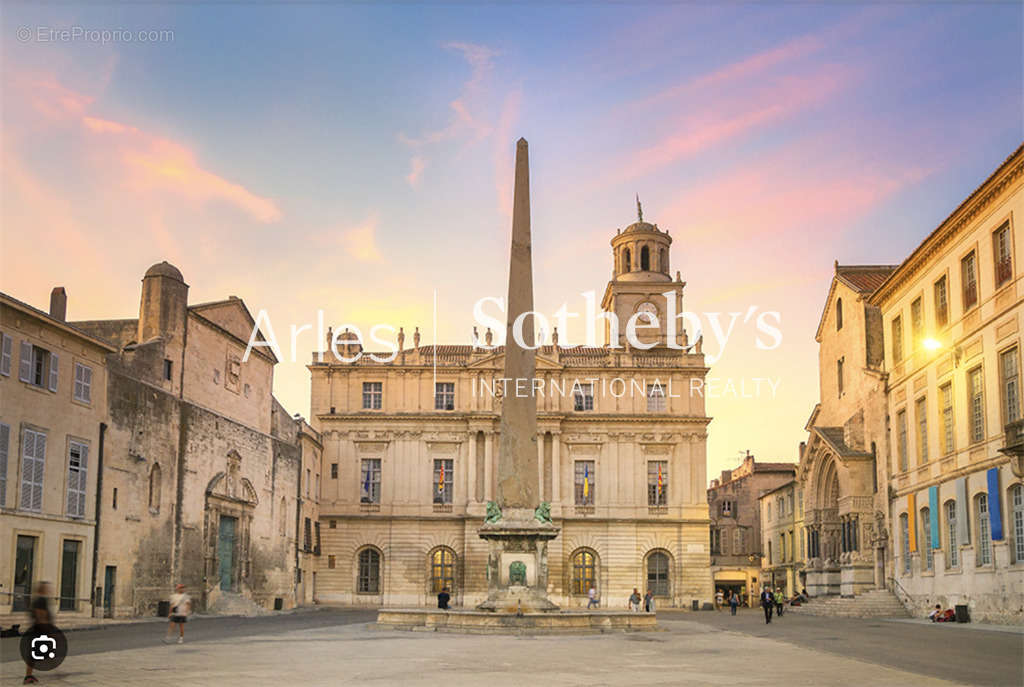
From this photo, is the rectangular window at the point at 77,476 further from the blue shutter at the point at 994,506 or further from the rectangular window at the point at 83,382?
the blue shutter at the point at 994,506

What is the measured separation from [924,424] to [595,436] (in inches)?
898

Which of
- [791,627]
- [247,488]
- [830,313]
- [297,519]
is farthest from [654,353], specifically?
[791,627]

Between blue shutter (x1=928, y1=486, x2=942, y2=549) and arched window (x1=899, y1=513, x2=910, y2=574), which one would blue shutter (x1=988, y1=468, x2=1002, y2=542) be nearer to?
blue shutter (x1=928, y1=486, x2=942, y2=549)

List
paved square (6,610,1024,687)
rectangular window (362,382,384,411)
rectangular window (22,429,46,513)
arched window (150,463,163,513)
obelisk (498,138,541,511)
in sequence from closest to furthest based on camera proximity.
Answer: paved square (6,610,1024,687)
obelisk (498,138,541,511)
rectangular window (22,429,46,513)
arched window (150,463,163,513)
rectangular window (362,382,384,411)

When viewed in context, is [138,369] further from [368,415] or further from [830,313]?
[830,313]

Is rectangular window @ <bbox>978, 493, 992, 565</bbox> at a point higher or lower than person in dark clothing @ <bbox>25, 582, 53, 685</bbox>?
higher

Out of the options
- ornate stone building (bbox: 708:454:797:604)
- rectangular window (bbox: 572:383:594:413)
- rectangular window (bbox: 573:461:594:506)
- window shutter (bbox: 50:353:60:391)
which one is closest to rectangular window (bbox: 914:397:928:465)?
rectangular window (bbox: 573:461:594:506)

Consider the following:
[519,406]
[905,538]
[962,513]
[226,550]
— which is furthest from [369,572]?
[519,406]

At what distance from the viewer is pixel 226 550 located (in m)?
38.2

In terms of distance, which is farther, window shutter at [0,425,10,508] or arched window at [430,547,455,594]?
arched window at [430,547,455,594]

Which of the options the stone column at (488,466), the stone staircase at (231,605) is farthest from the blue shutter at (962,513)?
the stone column at (488,466)

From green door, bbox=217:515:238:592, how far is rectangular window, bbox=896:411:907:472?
75.6ft

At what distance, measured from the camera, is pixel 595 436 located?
2143 inches

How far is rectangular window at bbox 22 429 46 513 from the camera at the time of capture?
25.4 m
